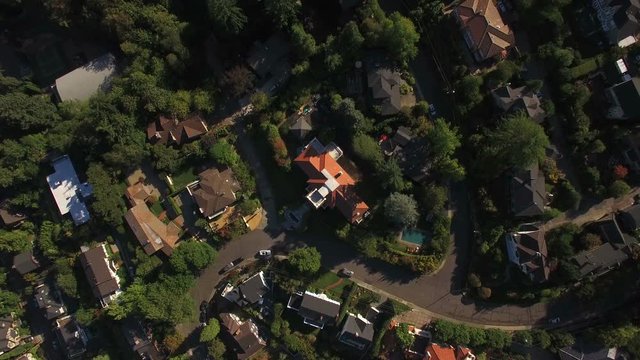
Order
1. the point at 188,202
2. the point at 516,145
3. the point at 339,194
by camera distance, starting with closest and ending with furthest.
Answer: the point at 516,145, the point at 339,194, the point at 188,202

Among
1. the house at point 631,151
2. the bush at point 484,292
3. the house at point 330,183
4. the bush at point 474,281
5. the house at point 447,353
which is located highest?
the house at point 330,183

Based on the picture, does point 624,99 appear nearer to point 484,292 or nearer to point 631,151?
point 631,151

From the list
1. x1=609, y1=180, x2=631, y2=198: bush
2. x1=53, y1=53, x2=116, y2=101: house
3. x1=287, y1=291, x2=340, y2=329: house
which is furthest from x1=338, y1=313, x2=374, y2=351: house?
x1=53, y1=53, x2=116, y2=101: house

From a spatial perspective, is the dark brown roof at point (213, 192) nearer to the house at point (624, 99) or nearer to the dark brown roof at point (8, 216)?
the dark brown roof at point (8, 216)

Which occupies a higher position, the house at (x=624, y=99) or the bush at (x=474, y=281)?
the house at (x=624, y=99)

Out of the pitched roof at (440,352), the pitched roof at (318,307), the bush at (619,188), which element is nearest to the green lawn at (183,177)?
the pitched roof at (318,307)

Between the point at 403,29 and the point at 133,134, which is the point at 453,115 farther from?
the point at 133,134

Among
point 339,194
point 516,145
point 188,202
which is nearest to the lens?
point 516,145

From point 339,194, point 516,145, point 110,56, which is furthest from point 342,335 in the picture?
point 110,56
